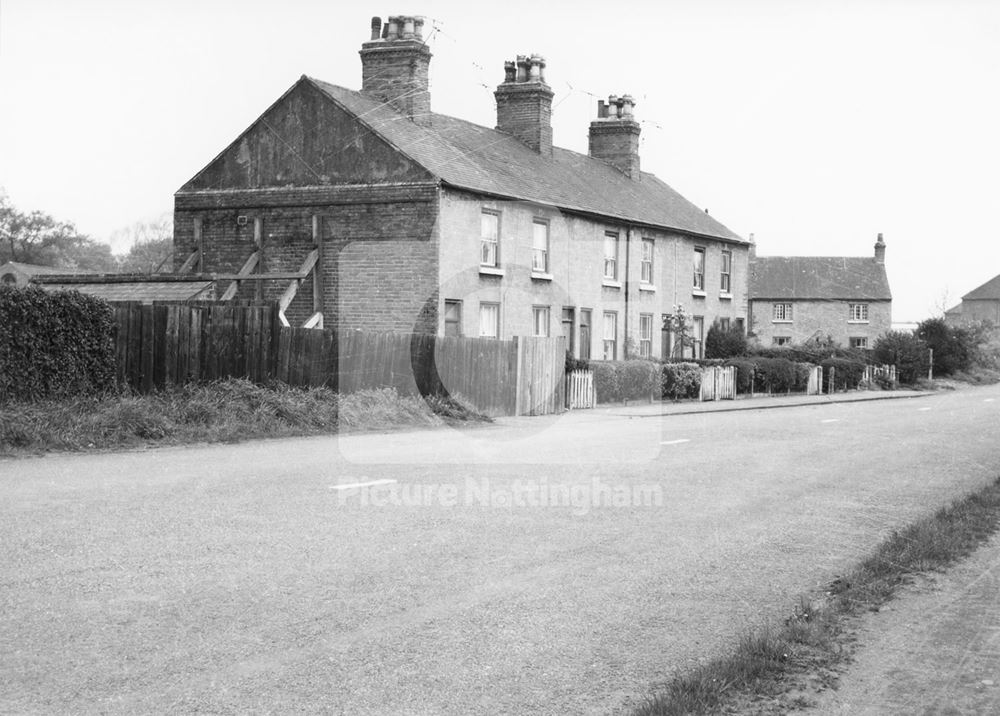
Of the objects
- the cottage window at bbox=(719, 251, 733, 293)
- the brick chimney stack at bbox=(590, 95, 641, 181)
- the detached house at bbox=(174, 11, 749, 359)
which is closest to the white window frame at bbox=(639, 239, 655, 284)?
the detached house at bbox=(174, 11, 749, 359)

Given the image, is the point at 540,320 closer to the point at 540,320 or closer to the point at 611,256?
the point at 540,320

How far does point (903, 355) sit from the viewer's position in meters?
55.6

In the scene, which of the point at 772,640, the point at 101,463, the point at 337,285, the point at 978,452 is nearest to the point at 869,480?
the point at 978,452

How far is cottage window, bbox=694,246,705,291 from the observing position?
4566 centimetres

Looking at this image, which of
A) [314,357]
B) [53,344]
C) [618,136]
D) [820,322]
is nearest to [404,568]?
[53,344]

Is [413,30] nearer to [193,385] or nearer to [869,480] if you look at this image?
[193,385]

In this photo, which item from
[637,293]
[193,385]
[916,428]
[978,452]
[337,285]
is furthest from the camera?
[637,293]

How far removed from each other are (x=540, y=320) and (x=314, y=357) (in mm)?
15075

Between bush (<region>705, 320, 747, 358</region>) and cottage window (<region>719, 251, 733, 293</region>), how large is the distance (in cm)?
237

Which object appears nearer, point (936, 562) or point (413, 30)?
point (936, 562)

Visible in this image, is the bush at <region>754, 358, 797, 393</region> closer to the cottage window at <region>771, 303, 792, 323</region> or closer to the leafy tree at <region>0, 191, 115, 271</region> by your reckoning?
the cottage window at <region>771, 303, 792, 323</region>

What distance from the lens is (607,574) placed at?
311 inches

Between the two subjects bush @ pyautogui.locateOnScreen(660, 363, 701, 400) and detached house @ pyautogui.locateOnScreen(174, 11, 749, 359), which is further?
bush @ pyautogui.locateOnScreen(660, 363, 701, 400)

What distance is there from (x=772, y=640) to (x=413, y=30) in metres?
29.5
